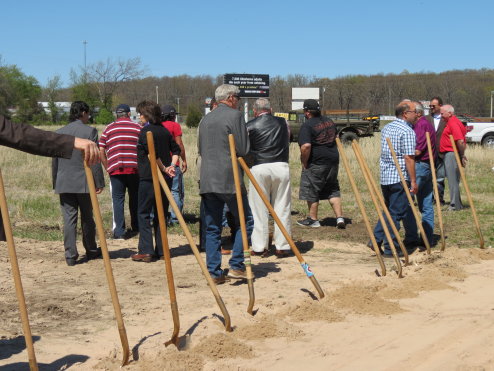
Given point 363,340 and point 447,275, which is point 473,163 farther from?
point 363,340

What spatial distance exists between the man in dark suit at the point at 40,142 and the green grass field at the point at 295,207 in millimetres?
5761

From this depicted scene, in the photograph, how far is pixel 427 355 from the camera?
4.62 m

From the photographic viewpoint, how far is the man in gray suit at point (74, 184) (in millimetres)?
7711

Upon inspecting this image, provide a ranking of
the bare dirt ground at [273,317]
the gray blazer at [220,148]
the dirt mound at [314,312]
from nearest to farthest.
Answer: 1. the bare dirt ground at [273,317]
2. the dirt mound at [314,312]
3. the gray blazer at [220,148]

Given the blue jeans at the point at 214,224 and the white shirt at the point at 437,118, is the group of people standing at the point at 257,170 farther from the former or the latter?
the white shirt at the point at 437,118

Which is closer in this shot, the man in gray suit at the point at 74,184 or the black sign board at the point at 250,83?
the man in gray suit at the point at 74,184

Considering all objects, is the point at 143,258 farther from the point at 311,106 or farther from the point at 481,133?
the point at 481,133

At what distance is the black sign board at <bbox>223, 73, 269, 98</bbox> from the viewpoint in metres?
24.5

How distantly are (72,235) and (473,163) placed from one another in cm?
1455

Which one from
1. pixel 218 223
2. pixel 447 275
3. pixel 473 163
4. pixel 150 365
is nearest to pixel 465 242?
pixel 447 275

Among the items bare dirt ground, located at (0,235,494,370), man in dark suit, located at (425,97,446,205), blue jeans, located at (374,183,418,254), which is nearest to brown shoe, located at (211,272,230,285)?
bare dirt ground, located at (0,235,494,370)

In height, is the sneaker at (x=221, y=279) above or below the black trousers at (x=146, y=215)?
below

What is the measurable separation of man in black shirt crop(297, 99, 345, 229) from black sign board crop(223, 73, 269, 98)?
1458cm

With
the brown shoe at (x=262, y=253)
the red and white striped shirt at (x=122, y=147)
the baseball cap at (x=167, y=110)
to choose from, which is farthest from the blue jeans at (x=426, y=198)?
the red and white striped shirt at (x=122, y=147)
